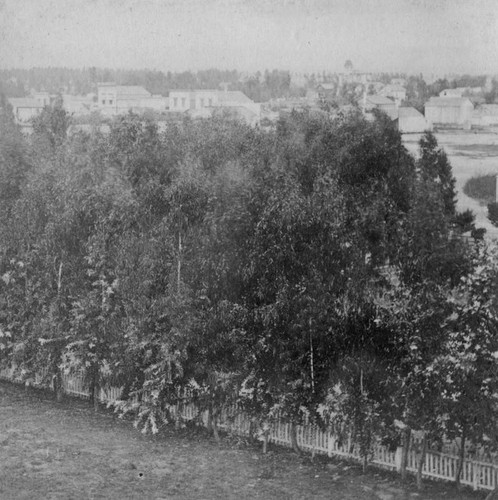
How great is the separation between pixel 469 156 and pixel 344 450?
5356 mm

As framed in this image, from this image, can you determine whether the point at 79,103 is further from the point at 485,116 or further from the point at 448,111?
the point at 485,116

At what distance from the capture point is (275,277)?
13078 mm

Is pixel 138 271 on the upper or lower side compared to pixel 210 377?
upper

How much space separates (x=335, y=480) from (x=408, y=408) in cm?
163

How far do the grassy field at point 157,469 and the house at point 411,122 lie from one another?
5.78 metres

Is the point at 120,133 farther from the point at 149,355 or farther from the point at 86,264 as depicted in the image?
the point at 149,355

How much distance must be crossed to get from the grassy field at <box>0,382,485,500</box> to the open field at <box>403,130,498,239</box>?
4.40 m

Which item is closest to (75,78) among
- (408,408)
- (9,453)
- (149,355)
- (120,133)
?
(120,133)

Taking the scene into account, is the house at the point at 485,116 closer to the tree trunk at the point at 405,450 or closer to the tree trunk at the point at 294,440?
the tree trunk at the point at 405,450

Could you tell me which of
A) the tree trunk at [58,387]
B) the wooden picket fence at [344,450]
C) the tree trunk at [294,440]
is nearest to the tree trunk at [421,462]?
the wooden picket fence at [344,450]

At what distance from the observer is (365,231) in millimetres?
12469

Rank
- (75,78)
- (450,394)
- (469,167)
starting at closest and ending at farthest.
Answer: (450,394) < (469,167) < (75,78)

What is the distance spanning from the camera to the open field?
12.7m

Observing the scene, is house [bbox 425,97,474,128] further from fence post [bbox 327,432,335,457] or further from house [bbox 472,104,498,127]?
fence post [bbox 327,432,335,457]
